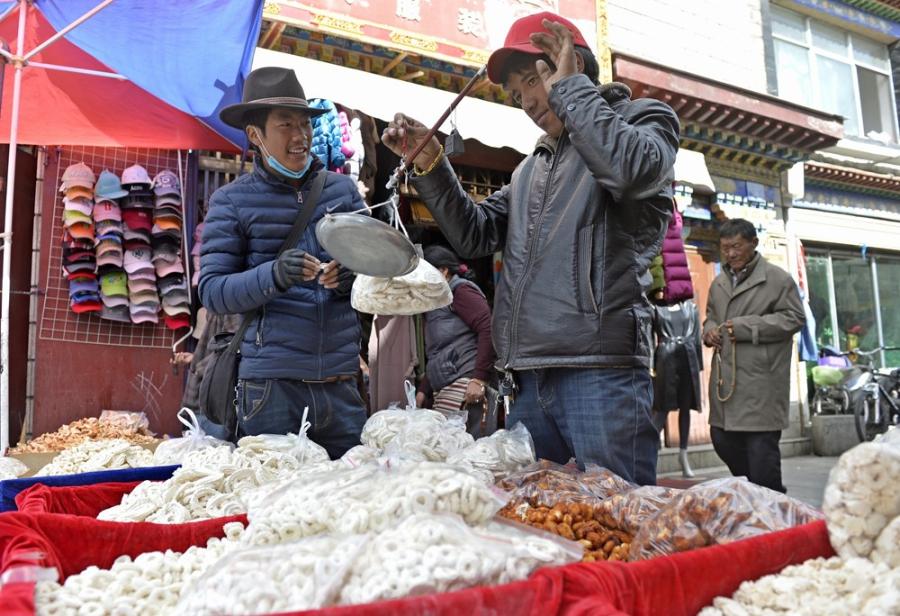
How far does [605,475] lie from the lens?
153 centimetres

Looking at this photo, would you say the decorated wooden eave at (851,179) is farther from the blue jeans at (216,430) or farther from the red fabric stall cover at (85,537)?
the red fabric stall cover at (85,537)

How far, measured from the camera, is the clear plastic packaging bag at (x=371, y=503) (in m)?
0.96

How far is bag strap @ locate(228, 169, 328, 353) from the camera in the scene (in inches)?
85.7

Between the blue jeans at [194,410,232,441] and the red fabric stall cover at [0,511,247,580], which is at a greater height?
the blue jeans at [194,410,232,441]

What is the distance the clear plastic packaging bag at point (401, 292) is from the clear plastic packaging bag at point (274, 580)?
1.13m

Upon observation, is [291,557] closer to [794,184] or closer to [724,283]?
[724,283]

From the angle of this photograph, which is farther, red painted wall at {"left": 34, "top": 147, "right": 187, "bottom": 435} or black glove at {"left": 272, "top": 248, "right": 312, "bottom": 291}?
red painted wall at {"left": 34, "top": 147, "right": 187, "bottom": 435}

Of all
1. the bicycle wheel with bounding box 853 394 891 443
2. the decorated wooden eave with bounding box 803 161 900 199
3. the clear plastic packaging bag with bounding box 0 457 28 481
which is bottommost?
the bicycle wheel with bounding box 853 394 891 443

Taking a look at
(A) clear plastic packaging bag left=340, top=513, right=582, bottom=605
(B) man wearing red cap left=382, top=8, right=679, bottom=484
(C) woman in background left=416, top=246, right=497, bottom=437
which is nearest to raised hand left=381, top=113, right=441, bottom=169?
(B) man wearing red cap left=382, top=8, right=679, bottom=484

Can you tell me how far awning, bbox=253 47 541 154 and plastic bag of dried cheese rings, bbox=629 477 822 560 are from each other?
3379mm

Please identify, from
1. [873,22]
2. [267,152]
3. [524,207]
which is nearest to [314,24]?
[267,152]

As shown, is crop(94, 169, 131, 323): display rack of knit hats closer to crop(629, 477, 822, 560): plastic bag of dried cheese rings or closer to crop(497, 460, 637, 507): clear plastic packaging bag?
crop(497, 460, 637, 507): clear plastic packaging bag

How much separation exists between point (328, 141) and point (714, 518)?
12.3 ft

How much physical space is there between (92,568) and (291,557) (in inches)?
18.5
